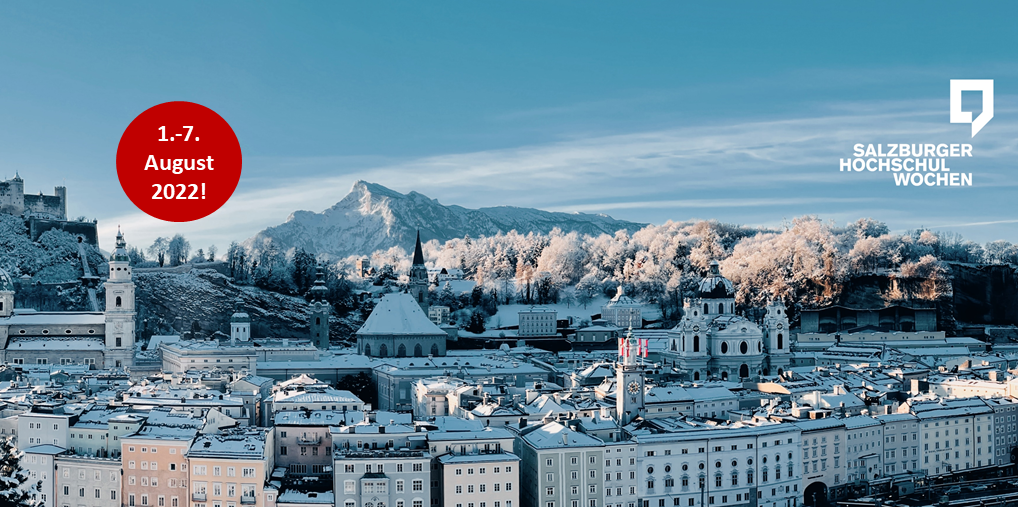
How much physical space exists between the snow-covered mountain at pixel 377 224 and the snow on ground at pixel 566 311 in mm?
66874

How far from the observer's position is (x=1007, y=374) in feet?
151

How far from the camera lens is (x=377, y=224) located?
156 metres

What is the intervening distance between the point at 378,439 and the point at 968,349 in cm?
4304

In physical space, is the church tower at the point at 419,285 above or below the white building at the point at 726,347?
above

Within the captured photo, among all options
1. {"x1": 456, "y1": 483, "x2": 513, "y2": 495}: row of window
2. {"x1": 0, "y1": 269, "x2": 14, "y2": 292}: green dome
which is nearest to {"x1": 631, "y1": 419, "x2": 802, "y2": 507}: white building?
{"x1": 456, "y1": 483, "x2": 513, "y2": 495}: row of window

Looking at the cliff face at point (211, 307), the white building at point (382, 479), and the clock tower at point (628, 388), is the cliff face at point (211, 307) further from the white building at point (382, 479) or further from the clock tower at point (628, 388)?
the white building at point (382, 479)

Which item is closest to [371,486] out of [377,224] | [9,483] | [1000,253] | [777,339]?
[9,483]

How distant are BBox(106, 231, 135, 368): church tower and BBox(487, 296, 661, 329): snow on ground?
25.5m

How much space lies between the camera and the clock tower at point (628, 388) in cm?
3597

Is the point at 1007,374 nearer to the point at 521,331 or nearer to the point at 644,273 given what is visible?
the point at 521,331

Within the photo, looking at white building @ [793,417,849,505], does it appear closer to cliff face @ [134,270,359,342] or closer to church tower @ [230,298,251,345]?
church tower @ [230,298,251,345]

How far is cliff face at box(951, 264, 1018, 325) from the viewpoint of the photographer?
77188 mm

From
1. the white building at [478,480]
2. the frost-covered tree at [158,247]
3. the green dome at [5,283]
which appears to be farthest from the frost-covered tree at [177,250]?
the white building at [478,480]

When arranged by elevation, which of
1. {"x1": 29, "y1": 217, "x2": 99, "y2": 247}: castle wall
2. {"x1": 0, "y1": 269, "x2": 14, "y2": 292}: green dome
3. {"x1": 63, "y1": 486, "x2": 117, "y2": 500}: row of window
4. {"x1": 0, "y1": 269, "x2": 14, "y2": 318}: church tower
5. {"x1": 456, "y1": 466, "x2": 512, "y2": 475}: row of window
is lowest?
{"x1": 63, "y1": 486, "x2": 117, "y2": 500}: row of window
